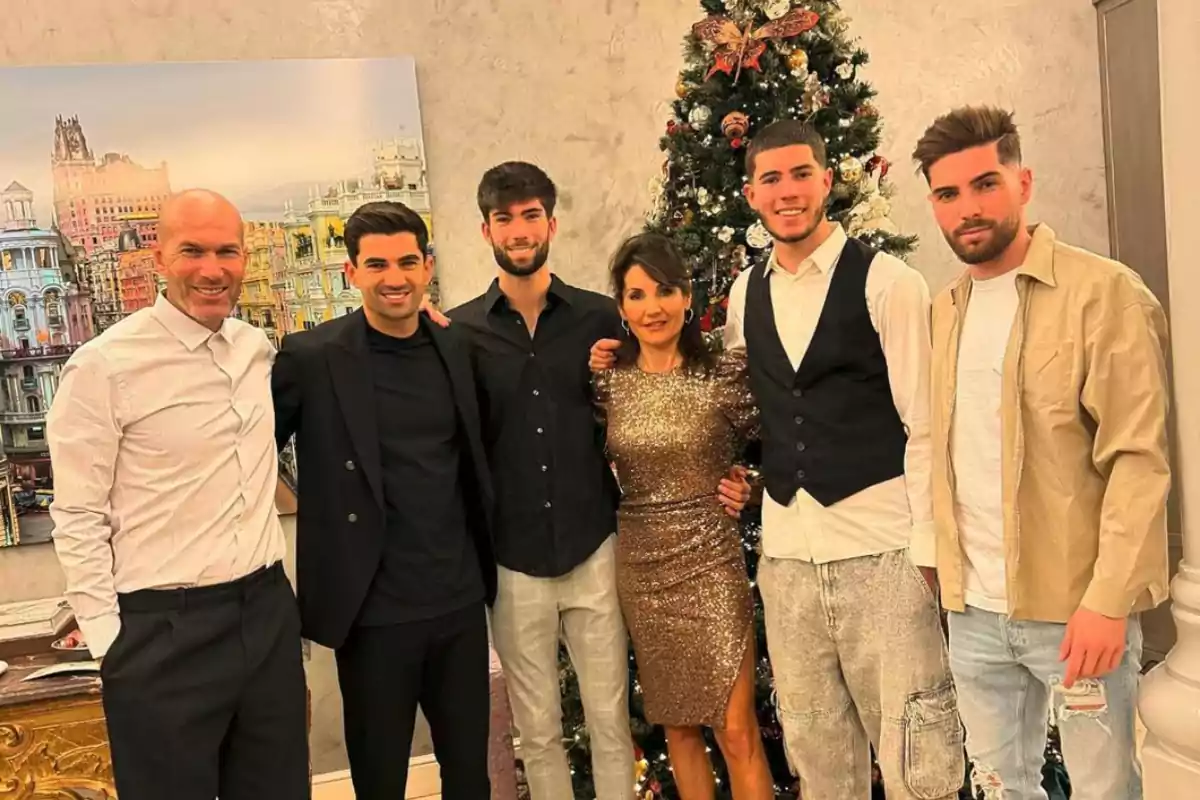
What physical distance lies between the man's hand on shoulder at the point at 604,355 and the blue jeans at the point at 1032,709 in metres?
1.01

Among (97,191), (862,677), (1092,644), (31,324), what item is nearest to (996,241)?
(1092,644)

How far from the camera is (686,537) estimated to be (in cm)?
229

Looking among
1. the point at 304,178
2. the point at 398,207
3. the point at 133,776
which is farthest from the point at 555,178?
the point at 133,776

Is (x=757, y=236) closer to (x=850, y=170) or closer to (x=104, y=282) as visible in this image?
(x=850, y=170)

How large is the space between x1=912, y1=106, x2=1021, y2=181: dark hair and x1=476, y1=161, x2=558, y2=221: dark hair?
100 cm

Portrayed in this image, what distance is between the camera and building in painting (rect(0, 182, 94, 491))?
324 centimetres

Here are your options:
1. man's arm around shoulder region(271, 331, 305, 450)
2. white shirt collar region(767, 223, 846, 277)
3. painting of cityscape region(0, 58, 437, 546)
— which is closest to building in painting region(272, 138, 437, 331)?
painting of cityscape region(0, 58, 437, 546)

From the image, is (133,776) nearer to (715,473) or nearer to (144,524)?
(144,524)

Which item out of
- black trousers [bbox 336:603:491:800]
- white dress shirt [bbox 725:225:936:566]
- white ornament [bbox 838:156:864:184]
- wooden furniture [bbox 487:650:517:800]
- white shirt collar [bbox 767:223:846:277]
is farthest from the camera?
wooden furniture [bbox 487:650:517:800]

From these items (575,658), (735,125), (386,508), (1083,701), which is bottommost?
(575,658)

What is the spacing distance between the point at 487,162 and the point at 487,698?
209 cm

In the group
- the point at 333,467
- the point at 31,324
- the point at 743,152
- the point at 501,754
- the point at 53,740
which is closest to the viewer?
the point at 333,467

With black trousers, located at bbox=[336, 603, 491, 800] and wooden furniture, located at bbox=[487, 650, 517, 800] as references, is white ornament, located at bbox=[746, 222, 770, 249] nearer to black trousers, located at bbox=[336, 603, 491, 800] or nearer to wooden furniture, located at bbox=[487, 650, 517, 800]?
black trousers, located at bbox=[336, 603, 491, 800]

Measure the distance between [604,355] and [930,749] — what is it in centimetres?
116
